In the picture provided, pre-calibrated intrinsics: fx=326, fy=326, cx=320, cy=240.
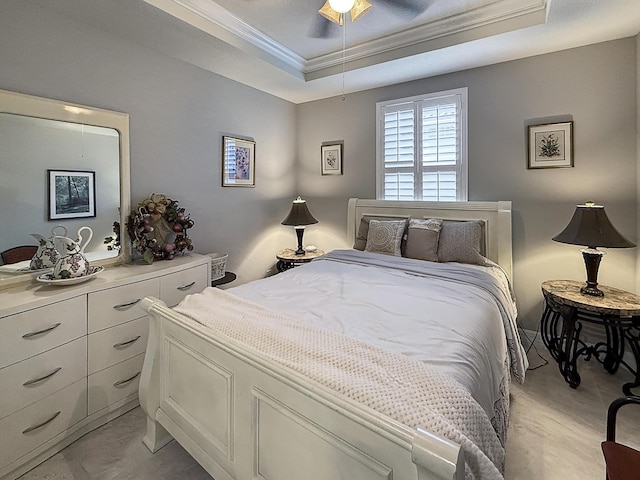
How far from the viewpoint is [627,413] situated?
201cm

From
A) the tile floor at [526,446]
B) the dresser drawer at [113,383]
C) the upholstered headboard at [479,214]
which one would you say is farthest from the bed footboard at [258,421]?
the upholstered headboard at [479,214]

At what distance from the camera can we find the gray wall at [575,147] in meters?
2.54

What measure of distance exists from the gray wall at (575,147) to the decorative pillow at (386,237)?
81 cm

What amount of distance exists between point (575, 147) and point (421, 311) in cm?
218

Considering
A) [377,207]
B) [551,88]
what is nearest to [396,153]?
[377,207]

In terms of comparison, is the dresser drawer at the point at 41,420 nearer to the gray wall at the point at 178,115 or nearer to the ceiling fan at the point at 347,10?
the gray wall at the point at 178,115

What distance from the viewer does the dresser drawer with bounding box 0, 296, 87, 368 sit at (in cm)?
154

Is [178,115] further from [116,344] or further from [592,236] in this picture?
[592,236]

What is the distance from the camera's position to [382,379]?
1.04 m

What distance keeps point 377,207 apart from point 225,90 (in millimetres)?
1973

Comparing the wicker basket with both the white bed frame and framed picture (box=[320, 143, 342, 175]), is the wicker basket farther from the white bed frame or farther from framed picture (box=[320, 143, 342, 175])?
framed picture (box=[320, 143, 342, 175])

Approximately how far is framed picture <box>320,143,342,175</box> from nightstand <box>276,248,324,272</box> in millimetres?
1006

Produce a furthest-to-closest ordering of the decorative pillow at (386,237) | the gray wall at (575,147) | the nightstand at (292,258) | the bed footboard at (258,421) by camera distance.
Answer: the nightstand at (292,258) < the decorative pillow at (386,237) < the gray wall at (575,147) < the bed footboard at (258,421)

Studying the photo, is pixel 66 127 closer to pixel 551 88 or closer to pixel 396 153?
pixel 396 153
